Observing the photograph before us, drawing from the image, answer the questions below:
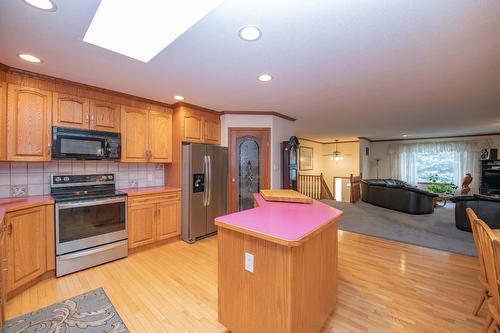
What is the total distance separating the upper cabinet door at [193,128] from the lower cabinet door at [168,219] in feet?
3.66

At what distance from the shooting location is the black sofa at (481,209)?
3.83 metres

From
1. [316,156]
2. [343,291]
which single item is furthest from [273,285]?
[316,156]

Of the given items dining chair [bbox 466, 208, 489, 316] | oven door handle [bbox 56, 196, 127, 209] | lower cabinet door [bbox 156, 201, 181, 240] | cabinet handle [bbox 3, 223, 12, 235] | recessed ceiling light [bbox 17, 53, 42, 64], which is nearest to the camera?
dining chair [bbox 466, 208, 489, 316]

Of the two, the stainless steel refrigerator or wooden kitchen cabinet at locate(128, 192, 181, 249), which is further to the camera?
the stainless steel refrigerator

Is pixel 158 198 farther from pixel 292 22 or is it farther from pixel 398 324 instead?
pixel 398 324

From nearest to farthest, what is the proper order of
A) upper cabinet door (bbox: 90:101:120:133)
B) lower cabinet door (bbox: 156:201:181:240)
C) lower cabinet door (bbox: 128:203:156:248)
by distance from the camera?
upper cabinet door (bbox: 90:101:120:133) < lower cabinet door (bbox: 128:203:156:248) < lower cabinet door (bbox: 156:201:181:240)

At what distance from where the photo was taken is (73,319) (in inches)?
73.0

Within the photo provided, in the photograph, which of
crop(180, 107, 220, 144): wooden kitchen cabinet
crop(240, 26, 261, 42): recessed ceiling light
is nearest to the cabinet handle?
crop(180, 107, 220, 144): wooden kitchen cabinet

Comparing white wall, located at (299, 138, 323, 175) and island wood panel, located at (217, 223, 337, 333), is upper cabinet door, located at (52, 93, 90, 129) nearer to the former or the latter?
island wood panel, located at (217, 223, 337, 333)

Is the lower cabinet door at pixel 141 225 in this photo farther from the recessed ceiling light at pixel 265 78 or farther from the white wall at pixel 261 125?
the recessed ceiling light at pixel 265 78

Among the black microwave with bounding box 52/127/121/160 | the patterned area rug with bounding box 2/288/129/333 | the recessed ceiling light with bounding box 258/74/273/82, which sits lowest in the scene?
the patterned area rug with bounding box 2/288/129/333

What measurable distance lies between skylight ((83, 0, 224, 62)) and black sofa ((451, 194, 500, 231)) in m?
5.33

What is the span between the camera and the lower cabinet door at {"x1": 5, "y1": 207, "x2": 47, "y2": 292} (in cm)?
208

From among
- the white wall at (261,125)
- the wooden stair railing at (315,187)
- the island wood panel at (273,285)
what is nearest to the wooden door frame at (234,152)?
the white wall at (261,125)
